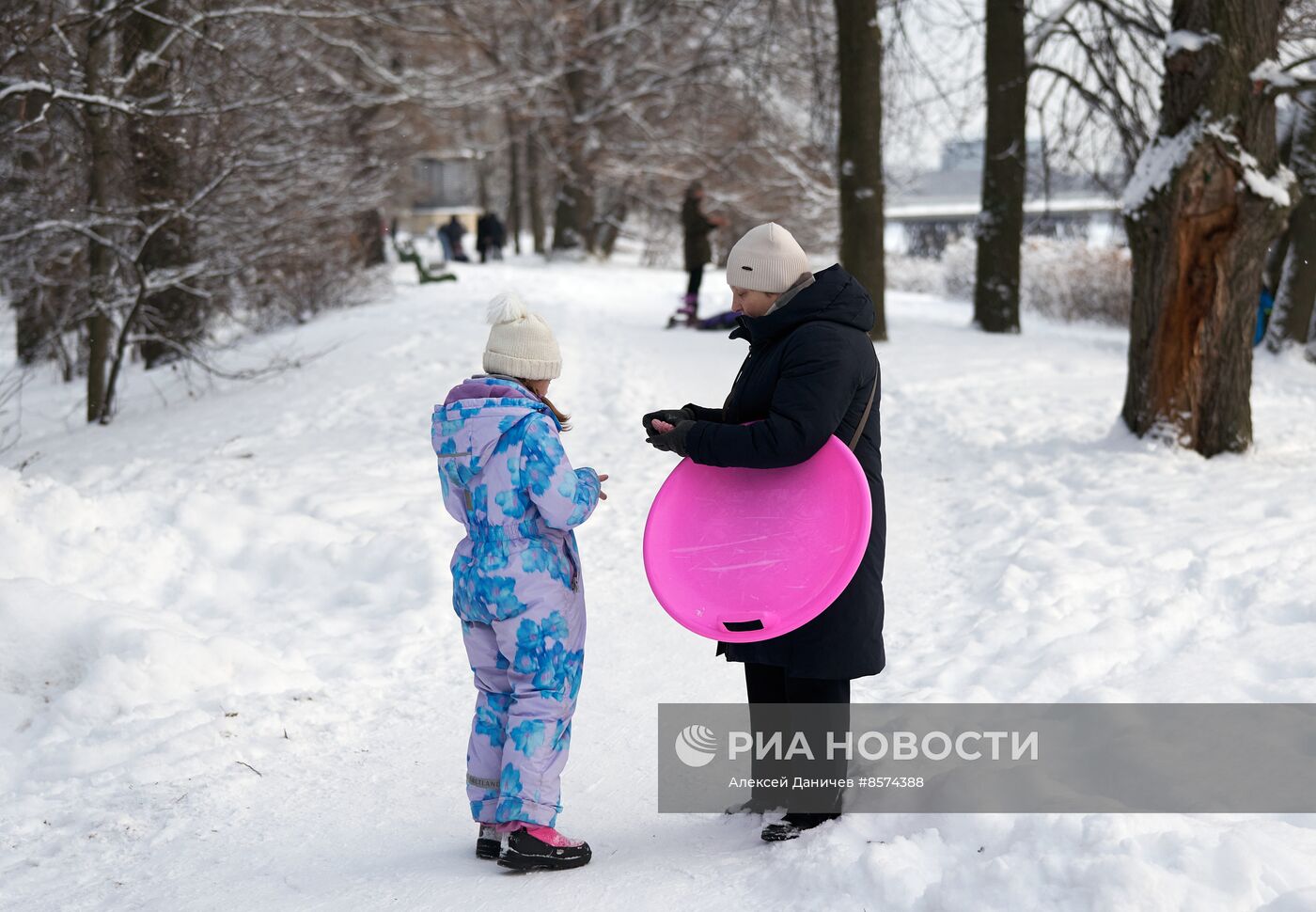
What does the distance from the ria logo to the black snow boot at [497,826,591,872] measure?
3.26ft

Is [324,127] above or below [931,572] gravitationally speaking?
above

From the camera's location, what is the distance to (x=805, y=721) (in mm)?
3605

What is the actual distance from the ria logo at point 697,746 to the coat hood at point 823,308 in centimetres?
181

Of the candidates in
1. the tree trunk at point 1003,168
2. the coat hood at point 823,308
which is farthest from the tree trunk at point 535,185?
the coat hood at point 823,308

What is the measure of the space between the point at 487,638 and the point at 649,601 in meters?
2.97

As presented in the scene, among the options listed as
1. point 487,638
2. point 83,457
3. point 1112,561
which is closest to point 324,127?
point 83,457

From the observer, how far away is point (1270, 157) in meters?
8.00

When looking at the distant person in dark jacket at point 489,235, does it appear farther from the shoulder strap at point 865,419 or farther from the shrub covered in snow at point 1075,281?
the shoulder strap at point 865,419

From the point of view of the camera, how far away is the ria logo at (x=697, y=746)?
15.0 ft

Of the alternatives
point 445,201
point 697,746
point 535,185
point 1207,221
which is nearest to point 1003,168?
point 1207,221

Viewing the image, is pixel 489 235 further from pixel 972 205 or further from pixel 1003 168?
pixel 972 205

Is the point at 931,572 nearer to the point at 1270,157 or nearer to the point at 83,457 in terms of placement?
the point at 1270,157

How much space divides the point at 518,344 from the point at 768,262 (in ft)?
2.53

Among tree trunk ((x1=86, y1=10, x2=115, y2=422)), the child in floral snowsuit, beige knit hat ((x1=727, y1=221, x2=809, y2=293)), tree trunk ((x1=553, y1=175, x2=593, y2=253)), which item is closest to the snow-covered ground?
the child in floral snowsuit
